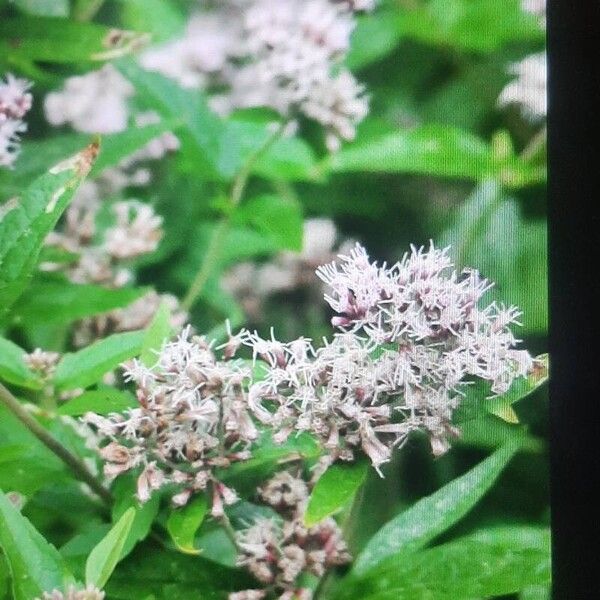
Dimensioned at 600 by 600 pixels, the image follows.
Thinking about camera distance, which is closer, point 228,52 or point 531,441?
point 531,441

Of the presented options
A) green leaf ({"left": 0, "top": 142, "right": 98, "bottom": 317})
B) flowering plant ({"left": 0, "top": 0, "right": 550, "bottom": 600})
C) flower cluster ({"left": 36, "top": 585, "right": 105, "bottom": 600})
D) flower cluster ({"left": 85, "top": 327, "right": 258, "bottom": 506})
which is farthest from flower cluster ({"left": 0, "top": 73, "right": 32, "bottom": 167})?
flower cluster ({"left": 36, "top": 585, "right": 105, "bottom": 600})

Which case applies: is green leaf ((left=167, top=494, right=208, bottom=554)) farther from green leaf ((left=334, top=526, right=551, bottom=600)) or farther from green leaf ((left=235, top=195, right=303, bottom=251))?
green leaf ((left=235, top=195, right=303, bottom=251))

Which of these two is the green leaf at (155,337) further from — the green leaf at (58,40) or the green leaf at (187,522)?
the green leaf at (58,40)

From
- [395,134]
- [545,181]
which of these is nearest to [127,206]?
[395,134]

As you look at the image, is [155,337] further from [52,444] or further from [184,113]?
[184,113]

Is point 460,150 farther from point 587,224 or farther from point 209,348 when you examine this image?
point 209,348

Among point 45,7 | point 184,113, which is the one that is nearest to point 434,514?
point 184,113

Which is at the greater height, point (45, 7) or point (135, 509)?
point (45, 7)
